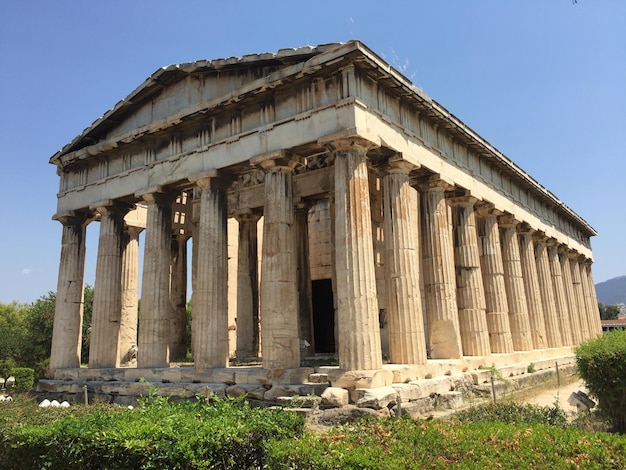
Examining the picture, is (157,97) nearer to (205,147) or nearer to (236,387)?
(205,147)

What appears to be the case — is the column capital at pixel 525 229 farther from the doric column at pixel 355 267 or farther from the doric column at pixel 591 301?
the doric column at pixel 355 267

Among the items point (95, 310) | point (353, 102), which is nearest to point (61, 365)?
point (95, 310)

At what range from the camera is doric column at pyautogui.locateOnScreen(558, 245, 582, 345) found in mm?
28609

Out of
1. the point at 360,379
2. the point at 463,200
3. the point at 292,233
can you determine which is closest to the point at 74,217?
the point at 292,233

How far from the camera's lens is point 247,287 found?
21.3m

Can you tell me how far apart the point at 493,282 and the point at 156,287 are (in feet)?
40.7

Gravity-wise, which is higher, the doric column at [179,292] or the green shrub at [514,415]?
the doric column at [179,292]

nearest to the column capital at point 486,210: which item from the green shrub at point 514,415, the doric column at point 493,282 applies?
the doric column at point 493,282

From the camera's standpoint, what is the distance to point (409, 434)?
6.58 m

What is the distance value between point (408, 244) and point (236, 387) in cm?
601

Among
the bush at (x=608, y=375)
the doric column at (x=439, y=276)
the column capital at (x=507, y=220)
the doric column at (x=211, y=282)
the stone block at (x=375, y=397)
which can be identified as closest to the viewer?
the bush at (x=608, y=375)

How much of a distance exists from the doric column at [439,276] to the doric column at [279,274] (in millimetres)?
4772

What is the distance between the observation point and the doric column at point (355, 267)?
12.0 meters

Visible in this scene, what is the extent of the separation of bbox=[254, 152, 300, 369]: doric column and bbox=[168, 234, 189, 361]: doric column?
10.7 metres
